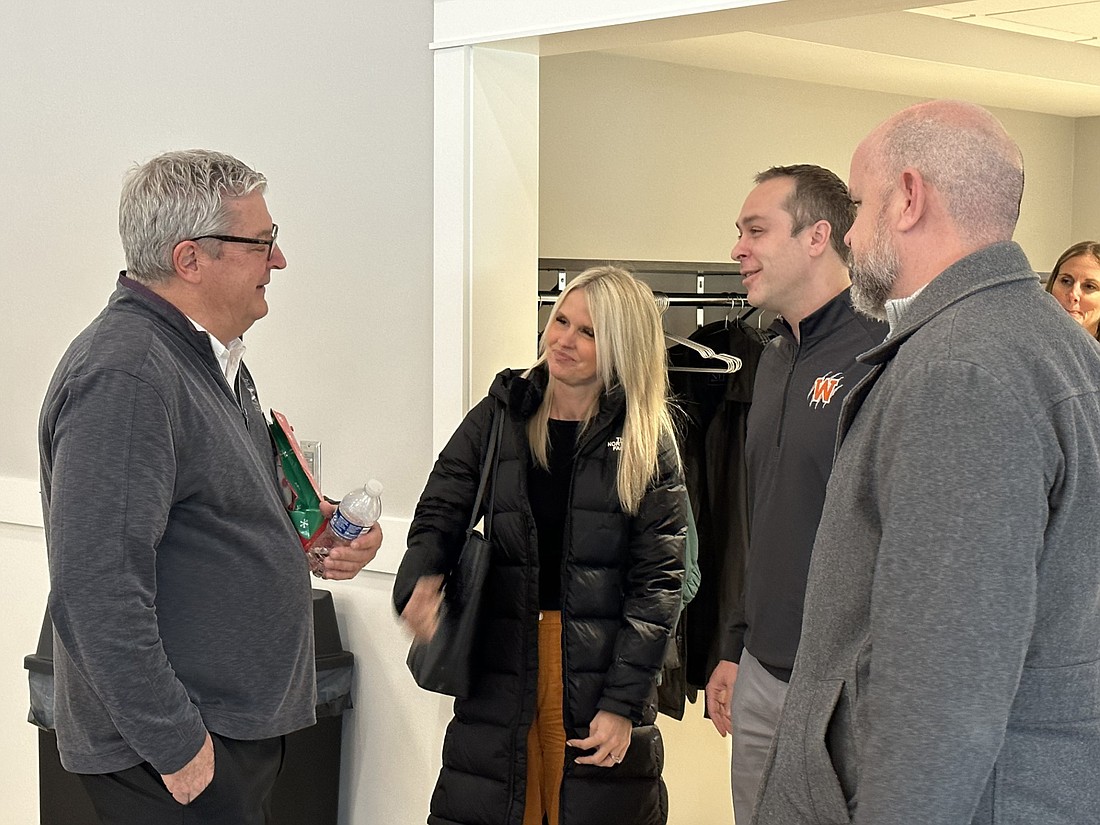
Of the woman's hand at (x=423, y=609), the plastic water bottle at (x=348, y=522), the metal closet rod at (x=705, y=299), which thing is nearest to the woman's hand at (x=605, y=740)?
the woman's hand at (x=423, y=609)

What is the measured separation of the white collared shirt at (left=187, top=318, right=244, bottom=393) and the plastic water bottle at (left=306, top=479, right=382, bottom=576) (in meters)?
0.29

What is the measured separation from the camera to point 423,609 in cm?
283

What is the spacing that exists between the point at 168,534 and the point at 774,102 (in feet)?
9.87

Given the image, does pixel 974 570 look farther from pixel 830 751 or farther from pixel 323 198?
pixel 323 198

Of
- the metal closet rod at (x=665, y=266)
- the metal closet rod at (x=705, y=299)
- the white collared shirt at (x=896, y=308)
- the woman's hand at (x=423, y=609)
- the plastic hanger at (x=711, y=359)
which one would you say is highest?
the metal closet rod at (x=665, y=266)

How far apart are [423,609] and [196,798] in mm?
861

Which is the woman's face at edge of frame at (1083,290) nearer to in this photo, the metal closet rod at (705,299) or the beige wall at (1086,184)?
the metal closet rod at (705,299)

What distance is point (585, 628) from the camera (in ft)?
9.13

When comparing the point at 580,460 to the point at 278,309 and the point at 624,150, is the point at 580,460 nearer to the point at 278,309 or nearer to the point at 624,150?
the point at 278,309

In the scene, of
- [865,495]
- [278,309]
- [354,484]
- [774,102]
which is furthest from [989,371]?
[774,102]

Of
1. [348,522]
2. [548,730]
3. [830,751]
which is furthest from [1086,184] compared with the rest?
[830,751]

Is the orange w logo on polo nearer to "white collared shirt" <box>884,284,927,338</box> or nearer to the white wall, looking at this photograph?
"white collared shirt" <box>884,284,927,338</box>

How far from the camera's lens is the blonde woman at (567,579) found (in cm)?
279

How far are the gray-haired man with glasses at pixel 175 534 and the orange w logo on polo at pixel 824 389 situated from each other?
0.95 m
